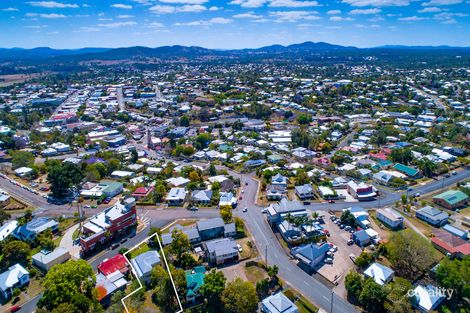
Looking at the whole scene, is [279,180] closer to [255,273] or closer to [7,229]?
[255,273]

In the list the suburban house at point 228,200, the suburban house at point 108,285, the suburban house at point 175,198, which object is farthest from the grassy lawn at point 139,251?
the suburban house at point 228,200

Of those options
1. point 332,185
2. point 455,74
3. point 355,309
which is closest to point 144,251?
point 355,309

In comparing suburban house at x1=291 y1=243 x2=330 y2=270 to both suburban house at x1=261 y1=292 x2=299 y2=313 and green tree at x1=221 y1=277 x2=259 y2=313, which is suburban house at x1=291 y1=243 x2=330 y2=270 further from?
green tree at x1=221 y1=277 x2=259 y2=313

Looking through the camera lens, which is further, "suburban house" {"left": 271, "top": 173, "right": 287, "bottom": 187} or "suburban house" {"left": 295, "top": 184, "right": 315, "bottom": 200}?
"suburban house" {"left": 271, "top": 173, "right": 287, "bottom": 187}

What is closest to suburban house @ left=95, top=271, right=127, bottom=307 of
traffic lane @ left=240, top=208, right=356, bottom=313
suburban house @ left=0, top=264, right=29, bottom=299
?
suburban house @ left=0, top=264, right=29, bottom=299

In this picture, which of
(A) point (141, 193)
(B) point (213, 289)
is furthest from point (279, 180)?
(B) point (213, 289)

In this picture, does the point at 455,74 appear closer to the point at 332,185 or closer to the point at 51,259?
the point at 332,185
